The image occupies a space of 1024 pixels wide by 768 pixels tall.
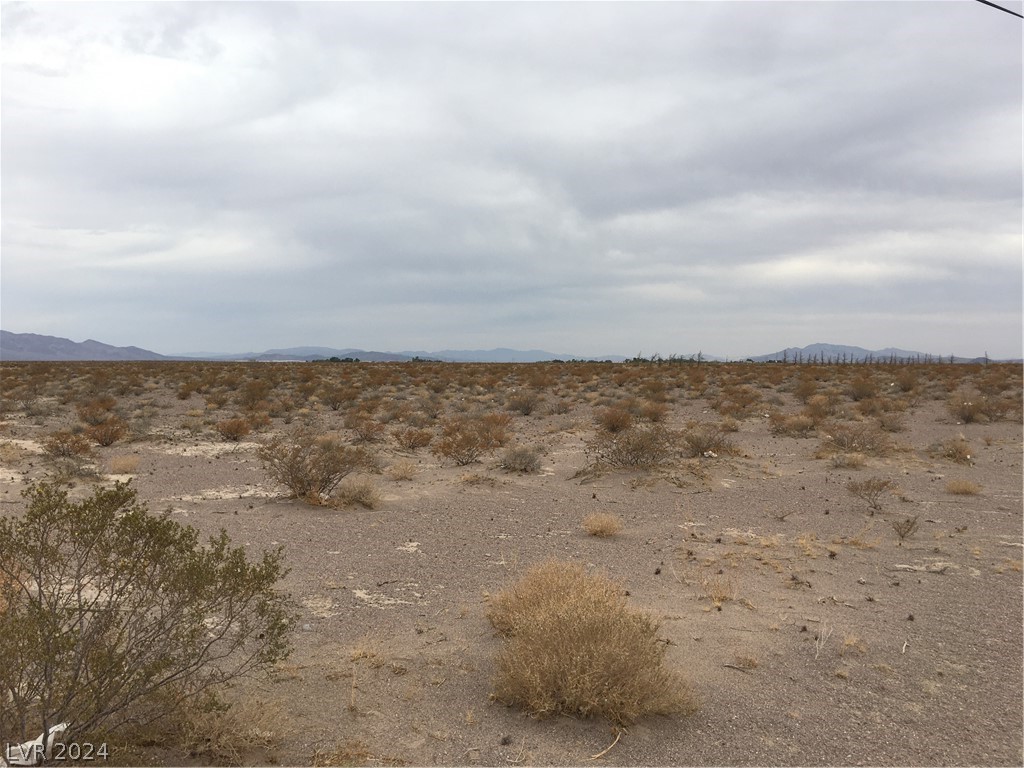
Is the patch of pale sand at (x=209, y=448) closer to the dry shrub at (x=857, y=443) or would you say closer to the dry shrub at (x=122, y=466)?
the dry shrub at (x=122, y=466)

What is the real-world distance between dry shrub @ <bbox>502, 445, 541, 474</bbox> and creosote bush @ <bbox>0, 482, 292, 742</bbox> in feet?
31.9

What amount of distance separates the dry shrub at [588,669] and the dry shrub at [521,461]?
8719mm

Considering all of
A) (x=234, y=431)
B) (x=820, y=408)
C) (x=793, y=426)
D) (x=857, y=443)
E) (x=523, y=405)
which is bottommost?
(x=234, y=431)

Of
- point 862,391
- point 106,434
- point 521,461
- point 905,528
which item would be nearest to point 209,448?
point 106,434

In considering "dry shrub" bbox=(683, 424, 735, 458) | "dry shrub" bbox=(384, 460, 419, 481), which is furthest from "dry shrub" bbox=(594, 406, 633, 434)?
"dry shrub" bbox=(384, 460, 419, 481)

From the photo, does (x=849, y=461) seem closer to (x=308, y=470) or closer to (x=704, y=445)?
(x=704, y=445)

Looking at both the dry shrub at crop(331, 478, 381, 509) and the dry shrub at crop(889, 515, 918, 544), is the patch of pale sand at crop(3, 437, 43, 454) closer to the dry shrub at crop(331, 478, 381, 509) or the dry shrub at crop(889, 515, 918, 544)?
the dry shrub at crop(331, 478, 381, 509)

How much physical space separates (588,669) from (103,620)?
2.92 metres

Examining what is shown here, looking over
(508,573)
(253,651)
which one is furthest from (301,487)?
(253,651)

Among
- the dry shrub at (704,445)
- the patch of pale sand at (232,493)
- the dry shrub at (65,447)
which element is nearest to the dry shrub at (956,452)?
the dry shrub at (704,445)

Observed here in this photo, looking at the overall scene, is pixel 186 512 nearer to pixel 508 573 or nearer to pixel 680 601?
pixel 508 573

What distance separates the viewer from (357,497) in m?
10.9

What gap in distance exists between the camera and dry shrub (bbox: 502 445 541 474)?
13812 millimetres

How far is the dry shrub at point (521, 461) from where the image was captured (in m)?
13.8
